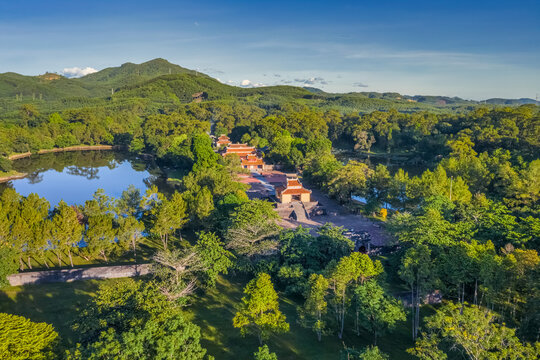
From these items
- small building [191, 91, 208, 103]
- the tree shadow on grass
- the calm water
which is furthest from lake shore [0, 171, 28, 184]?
small building [191, 91, 208, 103]

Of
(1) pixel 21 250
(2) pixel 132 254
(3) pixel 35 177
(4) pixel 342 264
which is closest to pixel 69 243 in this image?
(1) pixel 21 250

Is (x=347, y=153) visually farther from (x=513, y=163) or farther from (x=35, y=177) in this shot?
(x=35, y=177)

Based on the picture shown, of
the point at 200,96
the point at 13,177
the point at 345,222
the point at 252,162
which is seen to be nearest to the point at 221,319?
the point at 345,222

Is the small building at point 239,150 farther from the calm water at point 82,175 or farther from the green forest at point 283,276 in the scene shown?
the green forest at point 283,276

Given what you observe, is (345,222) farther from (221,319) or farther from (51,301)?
(51,301)

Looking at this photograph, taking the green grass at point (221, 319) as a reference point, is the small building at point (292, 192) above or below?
above

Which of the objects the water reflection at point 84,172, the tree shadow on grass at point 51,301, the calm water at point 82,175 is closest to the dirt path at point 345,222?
the tree shadow on grass at point 51,301
